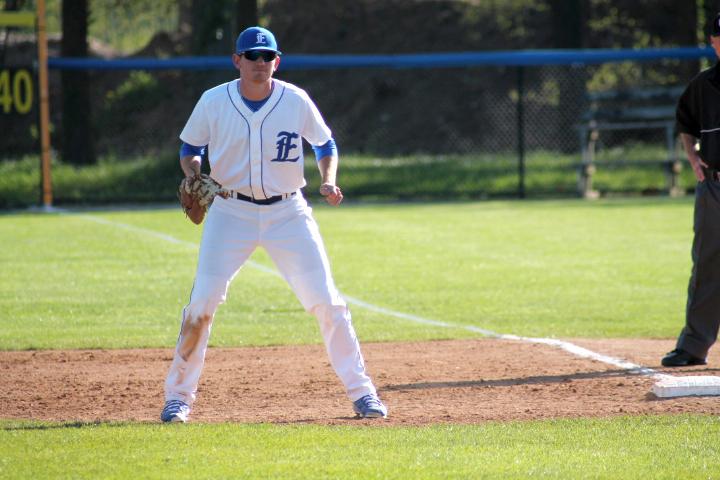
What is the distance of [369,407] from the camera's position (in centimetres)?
586

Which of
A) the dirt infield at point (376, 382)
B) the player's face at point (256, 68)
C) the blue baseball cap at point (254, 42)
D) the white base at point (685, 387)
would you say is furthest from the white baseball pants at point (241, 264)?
the white base at point (685, 387)

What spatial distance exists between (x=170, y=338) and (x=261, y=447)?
3.73 meters

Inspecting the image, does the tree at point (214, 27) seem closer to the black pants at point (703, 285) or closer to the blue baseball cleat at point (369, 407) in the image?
the black pants at point (703, 285)

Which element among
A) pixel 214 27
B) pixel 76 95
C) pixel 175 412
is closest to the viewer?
pixel 175 412

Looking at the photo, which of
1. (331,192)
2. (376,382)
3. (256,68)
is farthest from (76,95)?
(331,192)

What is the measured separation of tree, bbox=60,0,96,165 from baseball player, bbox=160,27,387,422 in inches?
663

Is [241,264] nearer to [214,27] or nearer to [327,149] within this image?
[327,149]

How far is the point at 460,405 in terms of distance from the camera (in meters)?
6.32

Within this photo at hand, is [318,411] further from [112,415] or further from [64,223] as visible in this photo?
[64,223]

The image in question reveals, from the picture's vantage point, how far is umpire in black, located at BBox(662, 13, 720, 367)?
24.1ft

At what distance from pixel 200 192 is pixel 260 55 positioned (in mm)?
757

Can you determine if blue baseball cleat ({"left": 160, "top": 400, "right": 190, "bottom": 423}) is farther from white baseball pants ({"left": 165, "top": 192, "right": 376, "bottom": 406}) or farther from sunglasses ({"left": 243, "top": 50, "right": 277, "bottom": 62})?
sunglasses ({"left": 243, "top": 50, "right": 277, "bottom": 62})

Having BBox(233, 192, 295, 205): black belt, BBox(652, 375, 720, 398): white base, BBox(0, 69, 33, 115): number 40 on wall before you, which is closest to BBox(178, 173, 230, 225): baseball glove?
BBox(233, 192, 295, 205): black belt

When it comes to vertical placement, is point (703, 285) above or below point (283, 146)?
below
